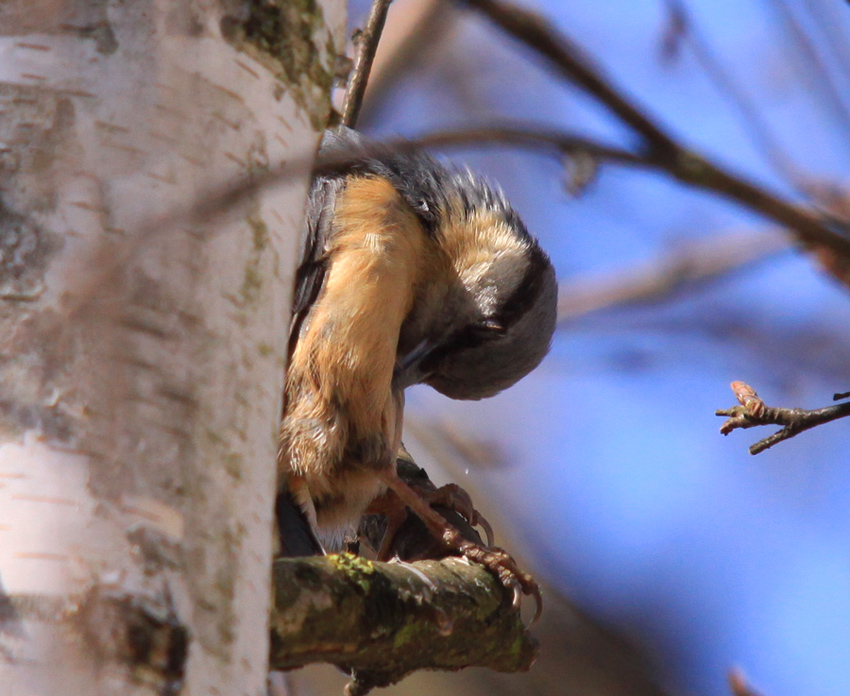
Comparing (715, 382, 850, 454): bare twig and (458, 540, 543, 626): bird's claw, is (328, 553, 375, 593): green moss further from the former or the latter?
(715, 382, 850, 454): bare twig

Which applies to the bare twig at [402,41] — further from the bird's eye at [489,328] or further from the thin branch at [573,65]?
the thin branch at [573,65]

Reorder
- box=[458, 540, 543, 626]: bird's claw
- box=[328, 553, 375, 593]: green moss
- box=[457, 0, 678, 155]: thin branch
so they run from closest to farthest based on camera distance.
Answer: box=[457, 0, 678, 155]: thin branch, box=[328, 553, 375, 593]: green moss, box=[458, 540, 543, 626]: bird's claw

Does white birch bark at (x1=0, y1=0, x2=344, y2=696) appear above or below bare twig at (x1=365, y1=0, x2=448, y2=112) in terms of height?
below

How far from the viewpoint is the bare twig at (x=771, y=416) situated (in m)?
1.29

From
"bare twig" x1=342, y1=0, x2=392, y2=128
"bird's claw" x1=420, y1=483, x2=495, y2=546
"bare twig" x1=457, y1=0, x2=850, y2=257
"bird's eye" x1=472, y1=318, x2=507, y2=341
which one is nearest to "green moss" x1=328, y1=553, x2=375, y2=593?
"bird's claw" x1=420, y1=483, x2=495, y2=546

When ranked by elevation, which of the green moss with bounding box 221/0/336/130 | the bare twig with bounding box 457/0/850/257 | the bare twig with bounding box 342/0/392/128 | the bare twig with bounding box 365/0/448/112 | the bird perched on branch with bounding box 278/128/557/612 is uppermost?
the bare twig with bounding box 365/0/448/112

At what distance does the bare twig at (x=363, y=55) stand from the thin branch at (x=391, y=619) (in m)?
1.38

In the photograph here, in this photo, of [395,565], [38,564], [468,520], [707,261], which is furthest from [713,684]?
[707,261]

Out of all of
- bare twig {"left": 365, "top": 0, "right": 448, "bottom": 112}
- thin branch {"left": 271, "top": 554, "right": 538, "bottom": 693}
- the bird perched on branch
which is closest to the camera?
thin branch {"left": 271, "top": 554, "right": 538, "bottom": 693}

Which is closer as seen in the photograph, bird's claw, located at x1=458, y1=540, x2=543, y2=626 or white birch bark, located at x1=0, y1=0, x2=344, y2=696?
white birch bark, located at x1=0, y1=0, x2=344, y2=696

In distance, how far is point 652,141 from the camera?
0.56 m

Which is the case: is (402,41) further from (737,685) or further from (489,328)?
(737,685)

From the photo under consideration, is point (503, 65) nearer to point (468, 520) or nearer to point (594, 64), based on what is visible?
point (468, 520)

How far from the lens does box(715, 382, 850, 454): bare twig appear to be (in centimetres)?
129
